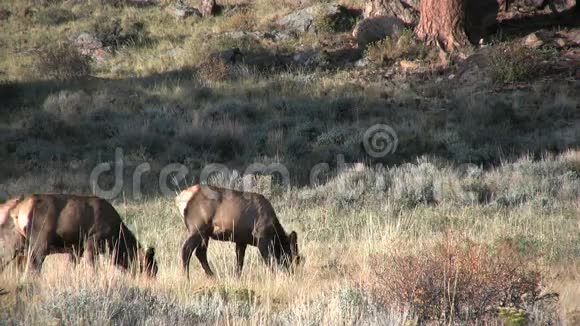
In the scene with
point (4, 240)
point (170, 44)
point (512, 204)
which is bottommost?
point (512, 204)

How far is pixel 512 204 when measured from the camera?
13.3 m

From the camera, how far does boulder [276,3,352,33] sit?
28859 mm

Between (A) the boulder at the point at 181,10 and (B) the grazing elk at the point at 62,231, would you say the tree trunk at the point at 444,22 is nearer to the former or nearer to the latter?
(A) the boulder at the point at 181,10

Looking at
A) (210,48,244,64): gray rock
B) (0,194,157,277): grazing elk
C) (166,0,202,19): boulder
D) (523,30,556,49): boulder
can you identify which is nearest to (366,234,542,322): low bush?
(0,194,157,277): grazing elk

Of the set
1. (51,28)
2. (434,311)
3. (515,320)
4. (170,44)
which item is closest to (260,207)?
(434,311)

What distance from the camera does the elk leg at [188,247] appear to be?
8305 millimetres

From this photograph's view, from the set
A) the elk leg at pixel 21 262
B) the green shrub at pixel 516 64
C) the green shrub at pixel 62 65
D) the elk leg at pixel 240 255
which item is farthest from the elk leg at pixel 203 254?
the green shrub at pixel 62 65

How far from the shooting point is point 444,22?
2498 centimetres

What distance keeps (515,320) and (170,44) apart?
83.7ft

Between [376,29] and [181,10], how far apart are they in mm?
10448

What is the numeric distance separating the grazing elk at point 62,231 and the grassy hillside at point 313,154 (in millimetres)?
295

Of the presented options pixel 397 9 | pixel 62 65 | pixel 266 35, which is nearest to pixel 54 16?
pixel 62 65

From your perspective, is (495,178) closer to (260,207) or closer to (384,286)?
(260,207)

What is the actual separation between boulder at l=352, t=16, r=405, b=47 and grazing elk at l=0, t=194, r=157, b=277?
19.5 meters
